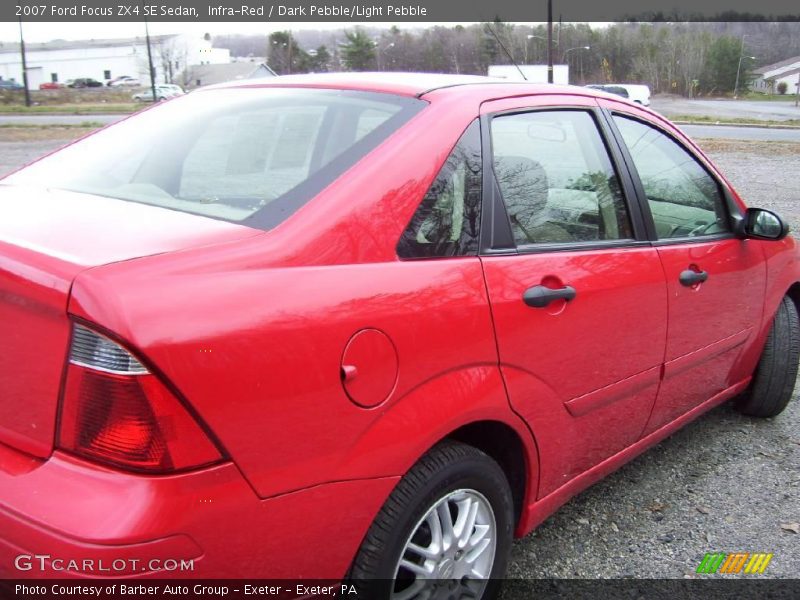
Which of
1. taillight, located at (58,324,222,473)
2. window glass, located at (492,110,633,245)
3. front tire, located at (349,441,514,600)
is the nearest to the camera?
taillight, located at (58,324,222,473)

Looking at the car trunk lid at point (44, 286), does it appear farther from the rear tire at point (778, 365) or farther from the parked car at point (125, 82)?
the parked car at point (125, 82)

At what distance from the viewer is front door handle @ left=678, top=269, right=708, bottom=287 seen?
2650 mm

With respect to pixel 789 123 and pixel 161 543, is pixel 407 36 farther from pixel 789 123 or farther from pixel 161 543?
pixel 789 123

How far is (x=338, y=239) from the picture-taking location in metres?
1.66

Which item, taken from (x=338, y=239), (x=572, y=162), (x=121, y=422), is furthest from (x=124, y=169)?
(x=572, y=162)

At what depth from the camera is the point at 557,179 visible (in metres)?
2.41

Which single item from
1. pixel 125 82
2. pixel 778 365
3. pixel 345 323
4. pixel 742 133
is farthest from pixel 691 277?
pixel 125 82

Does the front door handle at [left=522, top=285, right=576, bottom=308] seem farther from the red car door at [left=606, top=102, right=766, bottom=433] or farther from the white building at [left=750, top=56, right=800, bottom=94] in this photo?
the white building at [left=750, top=56, right=800, bottom=94]

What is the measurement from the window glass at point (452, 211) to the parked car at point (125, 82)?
8353cm

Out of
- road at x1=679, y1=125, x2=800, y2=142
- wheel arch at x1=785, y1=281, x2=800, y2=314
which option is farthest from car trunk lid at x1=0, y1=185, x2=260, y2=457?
road at x1=679, y1=125, x2=800, y2=142

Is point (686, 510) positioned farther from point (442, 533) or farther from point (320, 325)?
point (320, 325)

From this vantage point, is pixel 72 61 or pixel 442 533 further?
pixel 72 61

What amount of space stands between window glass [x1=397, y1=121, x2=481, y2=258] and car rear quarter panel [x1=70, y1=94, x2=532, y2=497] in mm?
35

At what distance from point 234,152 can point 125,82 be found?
8731 centimetres
